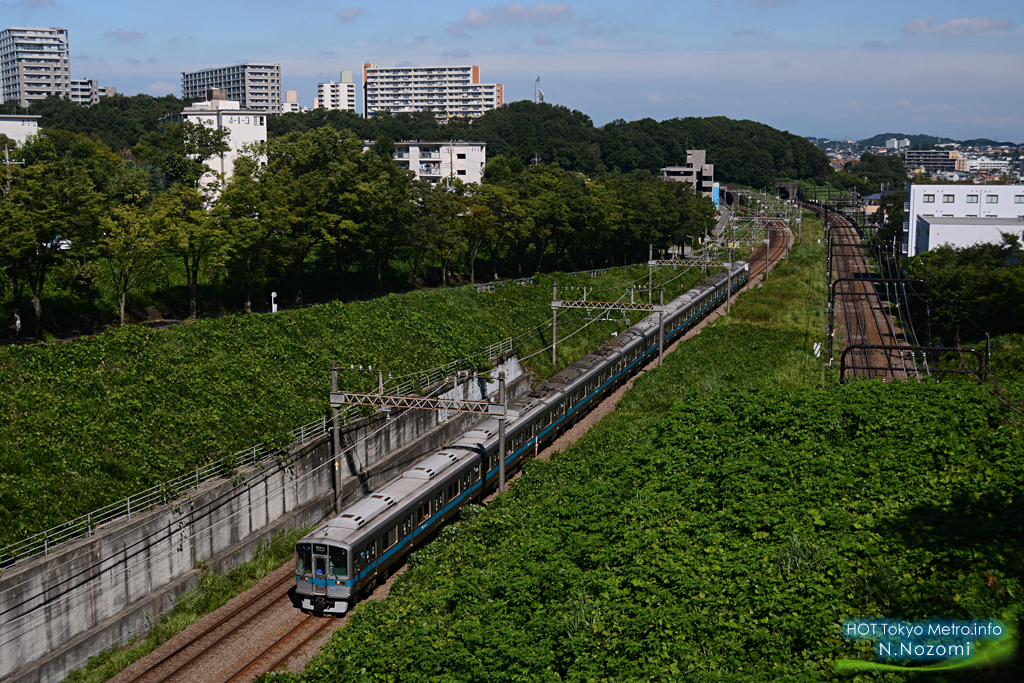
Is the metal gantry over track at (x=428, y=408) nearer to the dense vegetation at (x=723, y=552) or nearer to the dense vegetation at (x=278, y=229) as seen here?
the dense vegetation at (x=723, y=552)

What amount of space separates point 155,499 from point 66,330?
20.0 m

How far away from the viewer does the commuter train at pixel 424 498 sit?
2345 centimetres

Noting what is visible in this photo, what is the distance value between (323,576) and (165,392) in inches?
445

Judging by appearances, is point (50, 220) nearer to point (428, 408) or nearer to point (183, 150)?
point (428, 408)

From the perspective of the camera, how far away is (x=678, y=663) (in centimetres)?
1570

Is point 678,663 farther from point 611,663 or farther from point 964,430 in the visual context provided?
point 964,430

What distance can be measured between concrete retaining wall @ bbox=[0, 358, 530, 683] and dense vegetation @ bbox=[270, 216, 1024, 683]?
675cm

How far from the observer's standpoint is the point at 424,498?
87.6 feet

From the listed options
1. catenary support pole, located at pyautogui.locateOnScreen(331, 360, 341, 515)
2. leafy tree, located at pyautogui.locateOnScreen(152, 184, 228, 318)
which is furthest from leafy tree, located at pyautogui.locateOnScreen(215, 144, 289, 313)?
catenary support pole, located at pyautogui.locateOnScreen(331, 360, 341, 515)

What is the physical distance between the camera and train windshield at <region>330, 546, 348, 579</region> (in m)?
23.1

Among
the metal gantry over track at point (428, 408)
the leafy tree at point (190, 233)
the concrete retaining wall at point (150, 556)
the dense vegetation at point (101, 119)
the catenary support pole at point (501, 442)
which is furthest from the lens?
the dense vegetation at point (101, 119)

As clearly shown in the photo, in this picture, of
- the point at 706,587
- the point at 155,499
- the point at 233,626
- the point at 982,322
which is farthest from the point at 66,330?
the point at 982,322

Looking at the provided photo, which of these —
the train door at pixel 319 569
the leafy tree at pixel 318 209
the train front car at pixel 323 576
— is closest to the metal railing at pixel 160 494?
the train front car at pixel 323 576

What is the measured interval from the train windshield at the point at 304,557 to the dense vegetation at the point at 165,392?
20.1 ft
